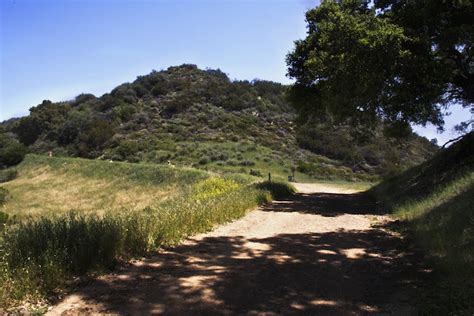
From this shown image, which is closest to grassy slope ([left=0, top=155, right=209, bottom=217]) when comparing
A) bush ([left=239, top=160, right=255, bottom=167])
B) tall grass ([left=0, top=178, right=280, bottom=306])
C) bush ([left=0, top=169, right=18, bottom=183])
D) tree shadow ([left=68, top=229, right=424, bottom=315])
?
bush ([left=0, top=169, right=18, bottom=183])

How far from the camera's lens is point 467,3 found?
1652cm

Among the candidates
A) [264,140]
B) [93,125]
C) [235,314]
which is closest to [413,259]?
[235,314]

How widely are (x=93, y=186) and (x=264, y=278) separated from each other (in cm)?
3548

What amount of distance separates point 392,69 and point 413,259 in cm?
914

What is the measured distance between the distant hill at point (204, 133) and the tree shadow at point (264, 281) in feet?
105

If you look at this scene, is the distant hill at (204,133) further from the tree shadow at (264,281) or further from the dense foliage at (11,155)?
the tree shadow at (264,281)

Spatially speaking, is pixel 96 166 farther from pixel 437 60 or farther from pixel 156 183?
pixel 437 60

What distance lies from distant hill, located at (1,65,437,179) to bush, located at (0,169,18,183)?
966 centimetres

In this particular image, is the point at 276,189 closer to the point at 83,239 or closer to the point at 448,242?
the point at 448,242

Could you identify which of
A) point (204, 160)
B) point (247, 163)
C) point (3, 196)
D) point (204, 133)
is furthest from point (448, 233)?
point (204, 133)

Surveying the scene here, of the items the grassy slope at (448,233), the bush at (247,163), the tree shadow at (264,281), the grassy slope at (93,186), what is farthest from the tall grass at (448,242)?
the bush at (247,163)

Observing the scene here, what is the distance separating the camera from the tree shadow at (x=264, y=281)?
20.1ft

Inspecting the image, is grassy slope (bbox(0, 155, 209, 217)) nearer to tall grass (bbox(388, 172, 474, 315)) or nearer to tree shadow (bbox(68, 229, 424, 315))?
tall grass (bbox(388, 172, 474, 315))

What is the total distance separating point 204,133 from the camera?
2393 inches
